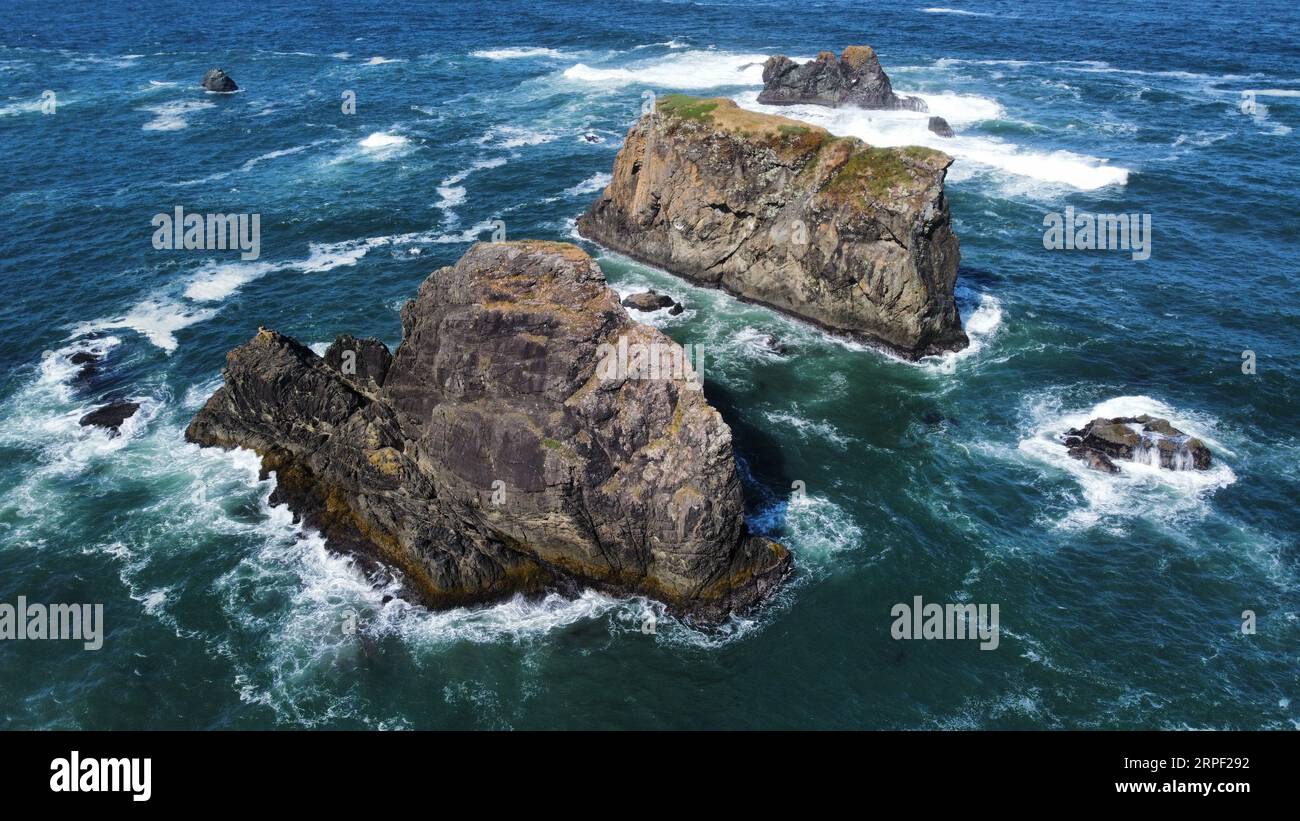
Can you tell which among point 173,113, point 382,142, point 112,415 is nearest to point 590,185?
point 382,142

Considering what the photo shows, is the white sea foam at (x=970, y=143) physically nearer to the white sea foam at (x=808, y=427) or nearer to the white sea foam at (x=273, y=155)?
the white sea foam at (x=808, y=427)

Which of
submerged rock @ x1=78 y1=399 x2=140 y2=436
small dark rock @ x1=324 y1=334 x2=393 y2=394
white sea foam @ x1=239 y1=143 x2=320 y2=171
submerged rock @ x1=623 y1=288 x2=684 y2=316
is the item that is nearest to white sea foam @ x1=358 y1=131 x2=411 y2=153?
white sea foam @ x1=239 y1=143 x2=320 y2=171

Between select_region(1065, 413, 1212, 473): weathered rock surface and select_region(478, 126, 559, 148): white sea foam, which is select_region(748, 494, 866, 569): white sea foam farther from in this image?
select_region(478, 126, 559, 148): white sea foam

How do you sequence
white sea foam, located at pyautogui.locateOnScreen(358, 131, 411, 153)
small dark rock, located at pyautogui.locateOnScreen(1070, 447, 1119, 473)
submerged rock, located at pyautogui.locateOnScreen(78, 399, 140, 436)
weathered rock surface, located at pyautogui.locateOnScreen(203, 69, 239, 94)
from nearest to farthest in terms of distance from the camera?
1. small dark rock, located at pyautogui.locateOnScreen(1070, 447, 1119, 473)
2. submerged rock, located at pyautogui.locateOnScreen(78, 399, 140, 436)
3. white sea foam, located at pyautogui.locateOnScreen(358, 131, 411, 153)
4. weathered rock surface, located at pyautogui.locateOnScreen(203, 69, 239, 94)

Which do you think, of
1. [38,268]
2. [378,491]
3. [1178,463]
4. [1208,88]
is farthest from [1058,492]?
[1208,88]

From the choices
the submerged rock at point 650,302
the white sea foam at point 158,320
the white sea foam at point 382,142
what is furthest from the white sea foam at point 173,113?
the submerged rock at point 650,302
